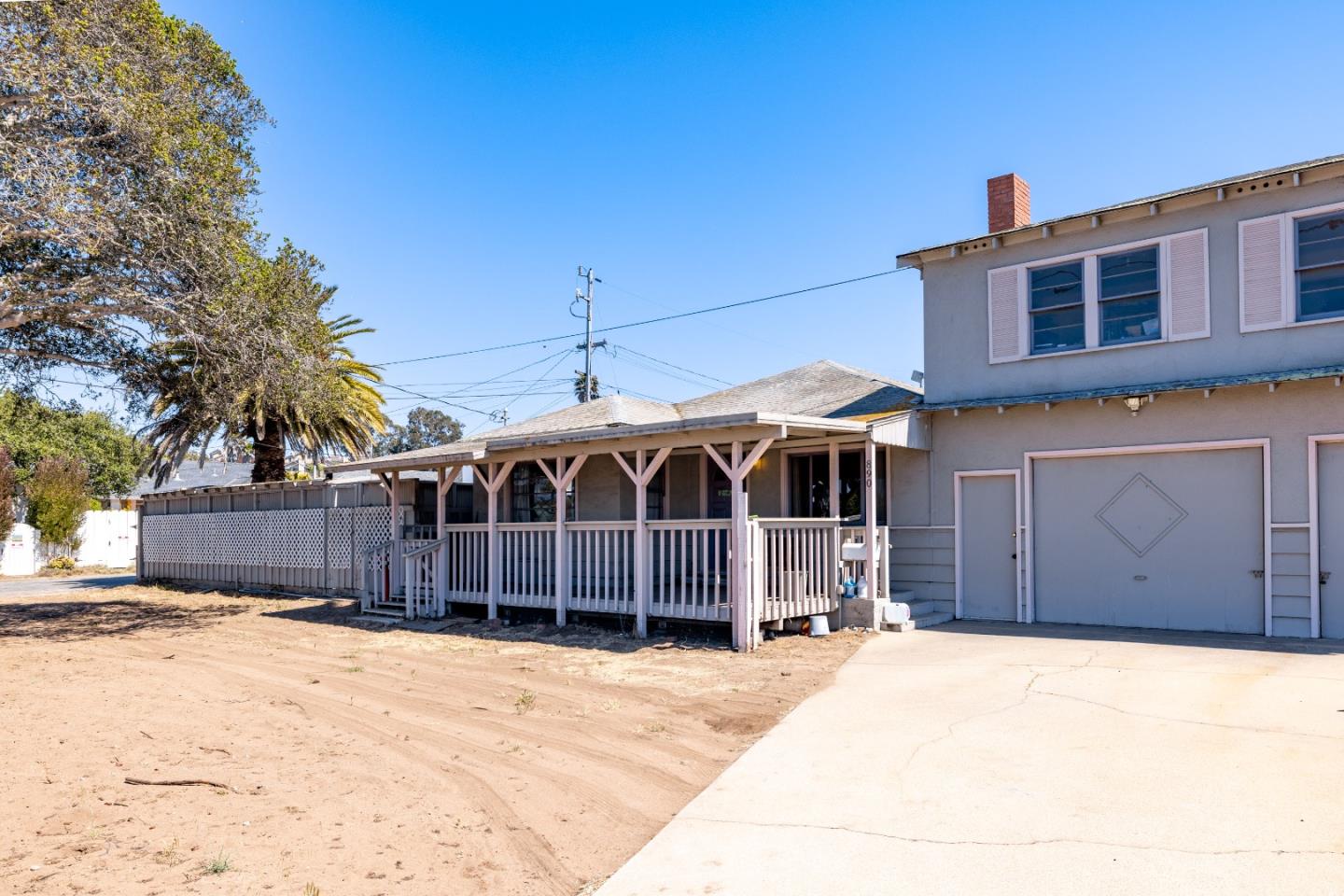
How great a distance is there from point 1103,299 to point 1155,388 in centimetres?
A: 150

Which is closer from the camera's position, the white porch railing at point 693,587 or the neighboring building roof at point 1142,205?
the neighboring building roof at point 1142,205

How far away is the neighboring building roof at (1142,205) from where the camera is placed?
9.99 meters

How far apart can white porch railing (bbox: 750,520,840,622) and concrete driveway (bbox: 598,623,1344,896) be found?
2.44m

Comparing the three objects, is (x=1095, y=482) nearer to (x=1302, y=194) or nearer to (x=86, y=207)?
(x=1302, y=194)

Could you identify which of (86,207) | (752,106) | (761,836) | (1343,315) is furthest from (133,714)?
(752,106)

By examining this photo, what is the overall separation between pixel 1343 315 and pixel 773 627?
7.55m

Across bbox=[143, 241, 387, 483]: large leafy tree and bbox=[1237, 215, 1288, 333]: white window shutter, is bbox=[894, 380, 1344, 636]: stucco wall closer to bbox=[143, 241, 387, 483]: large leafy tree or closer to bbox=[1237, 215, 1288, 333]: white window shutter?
bbox=[1237, 215, 1288, 333]: white window shutter

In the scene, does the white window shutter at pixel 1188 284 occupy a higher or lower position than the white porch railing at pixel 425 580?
higher

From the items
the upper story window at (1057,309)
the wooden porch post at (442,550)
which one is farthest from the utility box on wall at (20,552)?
the upper story window at (1057,309)

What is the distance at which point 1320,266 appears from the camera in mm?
9992

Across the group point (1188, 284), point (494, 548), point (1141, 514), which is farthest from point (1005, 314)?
point (494, 548)

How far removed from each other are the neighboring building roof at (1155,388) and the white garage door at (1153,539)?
0.85 meters

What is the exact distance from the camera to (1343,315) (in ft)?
32.1

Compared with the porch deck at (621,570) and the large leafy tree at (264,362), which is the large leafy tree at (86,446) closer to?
the large leafy tree at (264,362)
